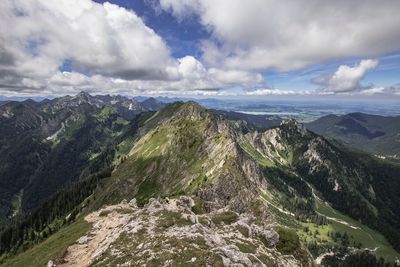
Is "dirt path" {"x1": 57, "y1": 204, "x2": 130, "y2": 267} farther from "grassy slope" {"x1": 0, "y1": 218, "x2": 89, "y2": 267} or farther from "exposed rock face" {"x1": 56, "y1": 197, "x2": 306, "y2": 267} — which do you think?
"grassy slope" {"x1": 0, "y1": 218, "x2": 89, "y2": 267}

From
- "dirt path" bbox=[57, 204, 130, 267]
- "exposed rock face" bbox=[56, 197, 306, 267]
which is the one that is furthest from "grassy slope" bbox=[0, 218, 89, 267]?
"exposed rock face" bbox=[56, 197, 306, 267]

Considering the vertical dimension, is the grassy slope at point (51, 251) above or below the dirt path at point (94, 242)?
below

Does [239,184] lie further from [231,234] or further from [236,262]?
[236,262]

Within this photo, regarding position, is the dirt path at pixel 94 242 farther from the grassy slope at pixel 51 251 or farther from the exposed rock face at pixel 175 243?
the grassy slope at pixel 51 251

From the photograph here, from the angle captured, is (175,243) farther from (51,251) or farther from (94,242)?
(51,251)

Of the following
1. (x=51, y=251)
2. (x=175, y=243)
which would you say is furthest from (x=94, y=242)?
(x=175, y=243)

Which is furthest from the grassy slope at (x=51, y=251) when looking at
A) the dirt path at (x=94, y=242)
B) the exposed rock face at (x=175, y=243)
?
the exposed rock face at (x=175, y=243)

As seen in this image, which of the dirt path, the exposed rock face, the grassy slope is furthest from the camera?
the grassy slope

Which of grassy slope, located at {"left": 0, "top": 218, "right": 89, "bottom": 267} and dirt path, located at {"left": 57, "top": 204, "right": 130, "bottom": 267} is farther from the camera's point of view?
grassy slope, located at {"left": 0, "top": 218, "right": 89, "bottom": 267}

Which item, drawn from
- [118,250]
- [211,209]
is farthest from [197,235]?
[211,209]
